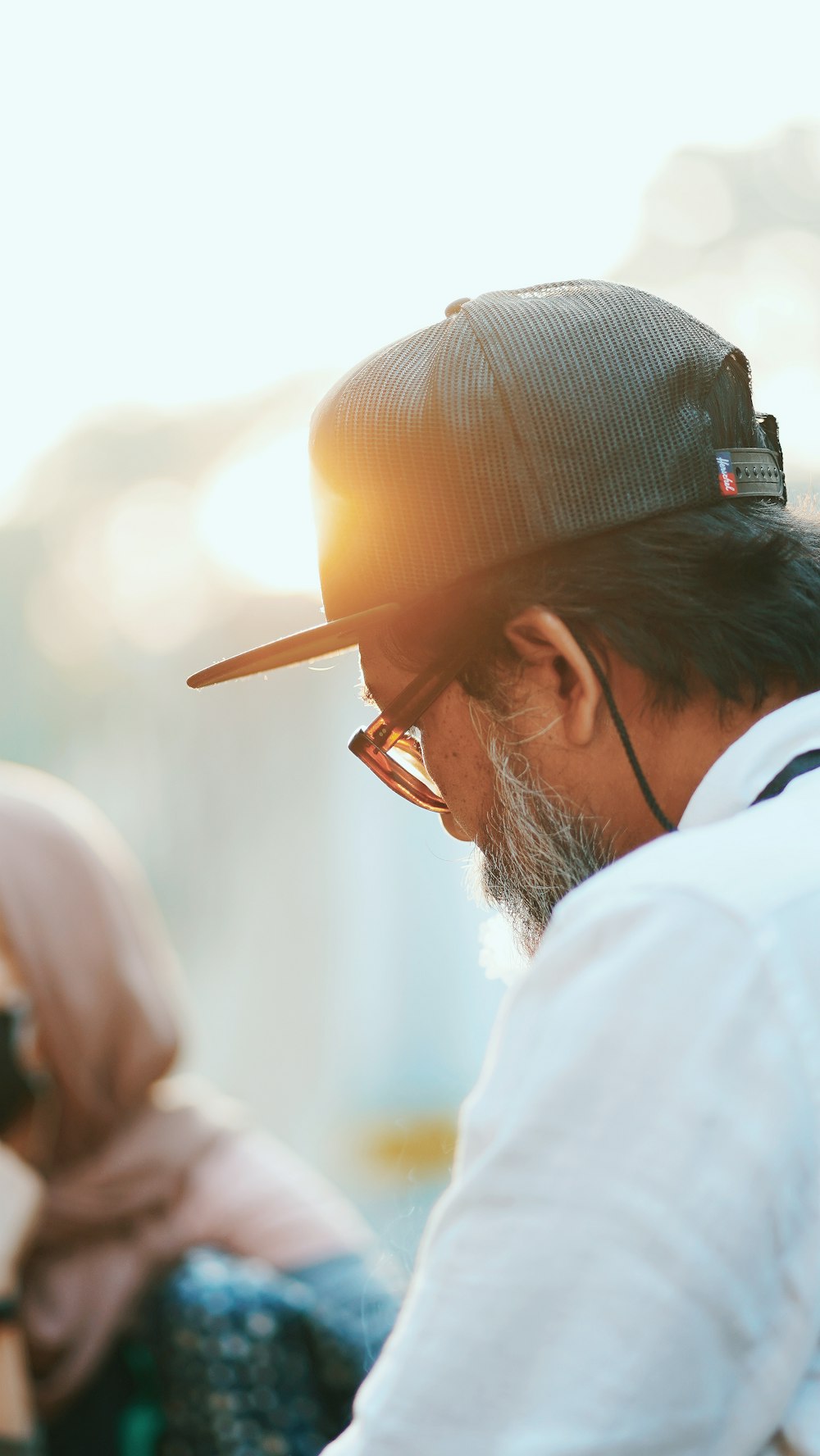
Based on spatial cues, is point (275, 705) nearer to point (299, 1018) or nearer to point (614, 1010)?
point (299, 1018)

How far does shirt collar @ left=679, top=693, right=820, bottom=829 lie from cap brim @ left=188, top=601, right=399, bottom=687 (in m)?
0.43

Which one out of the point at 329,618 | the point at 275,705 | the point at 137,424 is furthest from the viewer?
the point at 137,424

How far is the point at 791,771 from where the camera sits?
1.20m

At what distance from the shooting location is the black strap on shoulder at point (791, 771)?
1.19 metres

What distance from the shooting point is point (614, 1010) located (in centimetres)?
93

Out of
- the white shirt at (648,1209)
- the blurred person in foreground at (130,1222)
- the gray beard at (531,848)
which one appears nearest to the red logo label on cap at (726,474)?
the gray beard at (531,848)

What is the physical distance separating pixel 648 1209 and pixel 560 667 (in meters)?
0.67

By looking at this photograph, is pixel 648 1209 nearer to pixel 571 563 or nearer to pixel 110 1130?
pixel 571 563

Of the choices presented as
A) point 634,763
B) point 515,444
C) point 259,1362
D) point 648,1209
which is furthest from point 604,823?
point 259,1362

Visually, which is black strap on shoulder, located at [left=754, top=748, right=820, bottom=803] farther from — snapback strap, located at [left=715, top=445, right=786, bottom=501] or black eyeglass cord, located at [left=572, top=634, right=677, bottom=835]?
snapback strap, located at [left=715, top=445, right=786, bottom=501]

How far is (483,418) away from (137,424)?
30.0 ft

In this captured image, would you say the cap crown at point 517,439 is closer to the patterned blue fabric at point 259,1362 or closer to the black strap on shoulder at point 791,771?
the black strap on shoulder at point 791,771

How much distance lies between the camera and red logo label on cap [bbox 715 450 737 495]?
4.88 feet

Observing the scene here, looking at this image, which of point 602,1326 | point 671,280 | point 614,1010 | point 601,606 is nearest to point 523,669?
point 601,606
